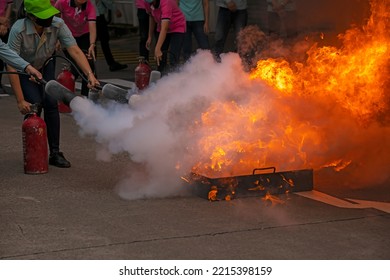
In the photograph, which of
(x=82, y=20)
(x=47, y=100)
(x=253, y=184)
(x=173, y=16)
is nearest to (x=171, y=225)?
(x=253, y=184)

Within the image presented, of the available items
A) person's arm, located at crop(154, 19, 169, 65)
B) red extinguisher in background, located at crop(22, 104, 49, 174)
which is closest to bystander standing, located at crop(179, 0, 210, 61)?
person's arm, located at crop(154, 19, 169, 65)

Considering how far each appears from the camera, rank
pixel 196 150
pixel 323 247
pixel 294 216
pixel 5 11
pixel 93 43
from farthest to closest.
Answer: pixel 5 11 < pixel 93 43 < pixel 196 150 < pixel 294 216 < pixel 323 247

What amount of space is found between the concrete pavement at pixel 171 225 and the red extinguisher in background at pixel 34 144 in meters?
0.13

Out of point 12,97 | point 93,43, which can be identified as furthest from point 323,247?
point 12,97

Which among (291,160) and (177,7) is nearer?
(291,160)

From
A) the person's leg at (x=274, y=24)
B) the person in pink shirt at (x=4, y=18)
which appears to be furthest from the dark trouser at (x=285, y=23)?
the person in pink shirt at (x=4, y=18)

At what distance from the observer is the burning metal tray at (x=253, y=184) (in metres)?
8.11

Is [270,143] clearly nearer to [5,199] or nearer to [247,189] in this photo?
[247,189]

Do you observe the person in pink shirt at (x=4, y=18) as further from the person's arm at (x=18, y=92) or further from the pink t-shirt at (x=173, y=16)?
the person's arm at (x=18, y=92)

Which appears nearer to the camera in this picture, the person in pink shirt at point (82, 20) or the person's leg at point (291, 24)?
the person's leg at point (291, 24)

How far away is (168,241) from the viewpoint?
22.8 feet

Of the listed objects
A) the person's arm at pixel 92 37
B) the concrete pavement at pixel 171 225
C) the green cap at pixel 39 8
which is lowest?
the concrete pavement at pixel 171 225

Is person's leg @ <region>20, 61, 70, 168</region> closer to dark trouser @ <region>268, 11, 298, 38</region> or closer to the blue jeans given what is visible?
dark trouser @ <region>268, 11, 298, 38</region>

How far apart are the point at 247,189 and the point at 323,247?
1578 mm
